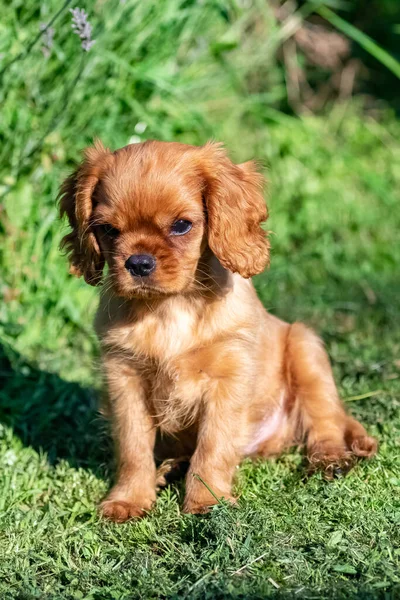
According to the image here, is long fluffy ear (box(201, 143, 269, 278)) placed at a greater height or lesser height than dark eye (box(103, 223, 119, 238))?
lesser

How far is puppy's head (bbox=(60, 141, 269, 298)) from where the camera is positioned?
10.7ft

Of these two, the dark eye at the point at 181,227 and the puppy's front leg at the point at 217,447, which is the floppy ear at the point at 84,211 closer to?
the dark eye at the point at 181,227

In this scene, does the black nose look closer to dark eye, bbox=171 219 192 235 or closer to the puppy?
the puppy

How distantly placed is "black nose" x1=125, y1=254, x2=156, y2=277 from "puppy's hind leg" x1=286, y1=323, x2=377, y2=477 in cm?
122

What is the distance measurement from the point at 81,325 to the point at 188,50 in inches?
99.0

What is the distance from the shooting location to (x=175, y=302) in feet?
11.8

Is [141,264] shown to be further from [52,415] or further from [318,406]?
[52,415]

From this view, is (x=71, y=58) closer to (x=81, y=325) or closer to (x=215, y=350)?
(x=81, y=325)

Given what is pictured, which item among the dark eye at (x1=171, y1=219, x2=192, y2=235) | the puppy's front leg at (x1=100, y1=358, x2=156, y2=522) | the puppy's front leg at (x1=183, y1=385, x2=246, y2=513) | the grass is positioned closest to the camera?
the grass

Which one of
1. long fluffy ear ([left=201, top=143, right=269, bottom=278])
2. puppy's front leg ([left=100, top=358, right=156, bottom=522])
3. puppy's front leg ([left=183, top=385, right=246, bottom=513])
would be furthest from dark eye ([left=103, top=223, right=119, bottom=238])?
puppy's front leg ([left=183, top=385, right=246, bottom=513])

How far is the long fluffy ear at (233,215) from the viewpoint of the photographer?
11.3 ft

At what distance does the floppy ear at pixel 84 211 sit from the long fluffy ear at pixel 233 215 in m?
0.44

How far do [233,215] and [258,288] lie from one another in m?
2.73

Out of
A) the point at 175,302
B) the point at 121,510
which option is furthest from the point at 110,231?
the point at 121,510
